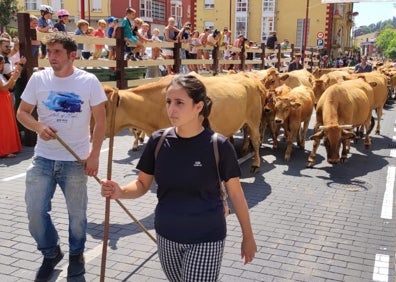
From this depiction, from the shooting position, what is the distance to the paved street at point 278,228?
15.5 feet

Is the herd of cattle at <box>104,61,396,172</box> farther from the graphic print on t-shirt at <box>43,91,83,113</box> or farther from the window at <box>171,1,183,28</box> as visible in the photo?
the window at <box>171,1,183,28</box>

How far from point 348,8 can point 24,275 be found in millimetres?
72690

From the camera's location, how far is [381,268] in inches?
193

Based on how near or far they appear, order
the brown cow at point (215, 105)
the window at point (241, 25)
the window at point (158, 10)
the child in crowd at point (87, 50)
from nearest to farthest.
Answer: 1. the brown cow at point (215, 105)
2. the child in crowd at point (87, 50)
3. the window at point (158, 10)
4. the window at point (241, 25)

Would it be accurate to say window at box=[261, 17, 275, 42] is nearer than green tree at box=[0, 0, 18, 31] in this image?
No

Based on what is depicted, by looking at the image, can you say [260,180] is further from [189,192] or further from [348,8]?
[348,8]

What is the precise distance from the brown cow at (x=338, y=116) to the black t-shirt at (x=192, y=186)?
6508 millimetres

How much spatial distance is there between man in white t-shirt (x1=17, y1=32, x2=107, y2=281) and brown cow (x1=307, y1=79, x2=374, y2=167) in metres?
5.93

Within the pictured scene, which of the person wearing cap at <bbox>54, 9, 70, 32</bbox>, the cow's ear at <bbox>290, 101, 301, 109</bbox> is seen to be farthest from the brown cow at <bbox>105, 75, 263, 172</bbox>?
the person wearing cap at <bbox>54, 9, 70, 32</bbox>

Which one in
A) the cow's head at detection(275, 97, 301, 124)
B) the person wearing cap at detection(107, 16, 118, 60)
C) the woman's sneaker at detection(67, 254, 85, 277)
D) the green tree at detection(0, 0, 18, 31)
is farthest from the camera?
the green tree at detection(0, 0, 18, 31)

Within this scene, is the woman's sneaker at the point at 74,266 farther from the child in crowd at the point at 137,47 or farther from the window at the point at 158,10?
the window at the point at 158,10

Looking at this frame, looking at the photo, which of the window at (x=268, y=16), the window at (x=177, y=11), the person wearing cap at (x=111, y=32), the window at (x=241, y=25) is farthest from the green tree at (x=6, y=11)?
the window at (x=268, y=16)

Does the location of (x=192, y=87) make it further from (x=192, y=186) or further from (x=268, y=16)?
(x=268, y=16)

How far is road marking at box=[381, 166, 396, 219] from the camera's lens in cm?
668
